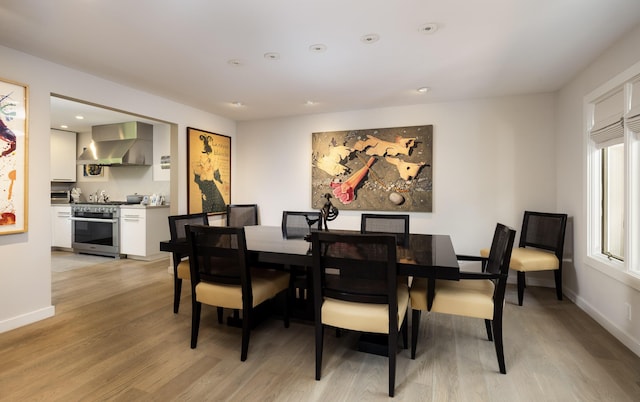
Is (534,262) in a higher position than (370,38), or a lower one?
lower

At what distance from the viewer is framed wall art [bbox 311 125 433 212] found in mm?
4207

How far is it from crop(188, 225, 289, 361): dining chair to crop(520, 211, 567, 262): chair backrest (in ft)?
10.1

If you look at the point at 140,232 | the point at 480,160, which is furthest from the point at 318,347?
the point at 140,232

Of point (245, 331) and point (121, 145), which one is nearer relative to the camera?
point (245, 331)

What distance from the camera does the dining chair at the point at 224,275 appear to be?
212cm

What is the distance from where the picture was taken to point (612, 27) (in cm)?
228

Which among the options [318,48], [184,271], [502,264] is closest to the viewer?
[502,264]

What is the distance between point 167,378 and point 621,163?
12.7ft

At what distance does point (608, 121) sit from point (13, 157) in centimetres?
502

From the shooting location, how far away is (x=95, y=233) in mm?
5504

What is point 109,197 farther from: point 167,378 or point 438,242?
point 438,242

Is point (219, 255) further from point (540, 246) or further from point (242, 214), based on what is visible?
point (540, 246)

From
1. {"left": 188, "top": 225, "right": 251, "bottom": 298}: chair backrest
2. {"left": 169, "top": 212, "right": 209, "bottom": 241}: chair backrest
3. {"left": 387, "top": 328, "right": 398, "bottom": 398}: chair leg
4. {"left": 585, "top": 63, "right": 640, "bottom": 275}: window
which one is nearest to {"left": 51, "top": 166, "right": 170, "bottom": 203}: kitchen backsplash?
{"left": 169, "top": 212, "right": 209, "bottom": 241}: chair backrest

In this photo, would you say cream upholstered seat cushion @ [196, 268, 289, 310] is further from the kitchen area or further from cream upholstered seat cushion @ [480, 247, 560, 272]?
the kitchen area
